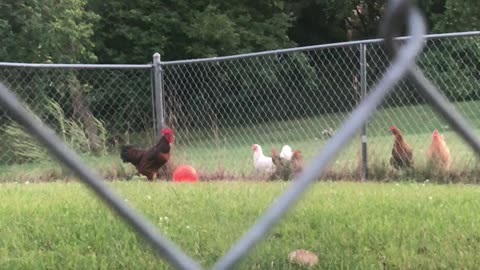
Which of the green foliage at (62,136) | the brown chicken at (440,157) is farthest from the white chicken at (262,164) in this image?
the green foliage at (62,136)

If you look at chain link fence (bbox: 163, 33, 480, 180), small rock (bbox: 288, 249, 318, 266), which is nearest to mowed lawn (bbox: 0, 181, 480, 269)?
small rock (bbox: 288, 249, 318, 266)

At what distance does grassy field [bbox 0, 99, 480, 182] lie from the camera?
5535 mm

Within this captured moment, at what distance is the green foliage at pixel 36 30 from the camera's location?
12.0 metres

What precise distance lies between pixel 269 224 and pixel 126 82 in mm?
9575

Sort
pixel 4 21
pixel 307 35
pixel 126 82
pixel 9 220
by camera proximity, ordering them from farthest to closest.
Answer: pixel 307 35
pixel 4 21
pixel 126 82
pixel 9 220

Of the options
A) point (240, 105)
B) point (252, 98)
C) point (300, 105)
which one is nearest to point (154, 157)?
point (240, 105)

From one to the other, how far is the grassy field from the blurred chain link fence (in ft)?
0.05

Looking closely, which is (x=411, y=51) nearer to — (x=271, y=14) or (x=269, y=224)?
(x=269, y=224)

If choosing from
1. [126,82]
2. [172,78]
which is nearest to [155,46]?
[126,82]

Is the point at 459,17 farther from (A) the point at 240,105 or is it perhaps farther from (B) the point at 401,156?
(B) the point at 401,156

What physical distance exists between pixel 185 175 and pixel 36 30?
24.1 feet

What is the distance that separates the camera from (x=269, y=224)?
1.88 feet

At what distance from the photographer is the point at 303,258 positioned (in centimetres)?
262

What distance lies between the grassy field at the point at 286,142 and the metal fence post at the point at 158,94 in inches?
10.4
